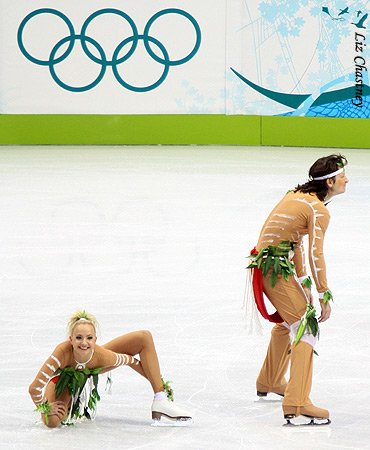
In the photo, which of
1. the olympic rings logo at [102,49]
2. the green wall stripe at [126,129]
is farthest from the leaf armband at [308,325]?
the olympic rings logo at [102,49]

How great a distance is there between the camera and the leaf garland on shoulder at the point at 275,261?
4008mm

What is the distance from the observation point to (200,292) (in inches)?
249

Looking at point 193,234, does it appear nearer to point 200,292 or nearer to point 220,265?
point 220,265

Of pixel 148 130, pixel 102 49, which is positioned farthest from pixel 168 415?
pixel 102 49

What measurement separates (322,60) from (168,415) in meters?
11.6

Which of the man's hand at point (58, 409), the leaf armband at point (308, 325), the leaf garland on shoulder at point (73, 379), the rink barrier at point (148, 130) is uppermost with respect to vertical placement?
the leaf armband at point (308, 325)

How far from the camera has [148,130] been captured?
51.1 ft

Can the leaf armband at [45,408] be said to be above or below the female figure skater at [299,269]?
below

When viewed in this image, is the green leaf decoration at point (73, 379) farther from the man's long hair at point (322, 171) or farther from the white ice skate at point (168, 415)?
the man's long hair at point (322, 171)

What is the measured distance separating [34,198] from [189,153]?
4.90 m

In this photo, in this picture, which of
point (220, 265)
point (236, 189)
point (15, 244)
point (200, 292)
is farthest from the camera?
point (236, 189)

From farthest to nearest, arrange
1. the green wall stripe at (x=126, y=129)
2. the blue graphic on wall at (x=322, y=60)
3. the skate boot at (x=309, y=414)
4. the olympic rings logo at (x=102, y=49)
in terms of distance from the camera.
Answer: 1. the green wall stripe at (x=126, y=129)
2. the olympic rings logo at (x=102, y=49)
3. the blue graphic on wall at (x=322, y=60)
4. the skate boot at (x=309, y=414)

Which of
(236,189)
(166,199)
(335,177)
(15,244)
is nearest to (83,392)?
(335,177)

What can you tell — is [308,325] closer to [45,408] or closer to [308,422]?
[308,422]
